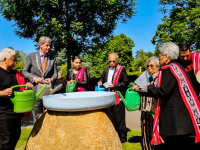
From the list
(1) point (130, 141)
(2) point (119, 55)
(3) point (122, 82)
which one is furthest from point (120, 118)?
(2) point (119, 55)

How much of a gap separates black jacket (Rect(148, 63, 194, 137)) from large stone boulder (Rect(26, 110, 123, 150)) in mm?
887

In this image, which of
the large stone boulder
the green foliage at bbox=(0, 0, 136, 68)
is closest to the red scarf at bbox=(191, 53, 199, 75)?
the large stone boulder

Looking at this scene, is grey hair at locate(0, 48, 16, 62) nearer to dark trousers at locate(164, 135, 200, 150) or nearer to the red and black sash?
dark trousers at locate(164, 135, 200, 150)

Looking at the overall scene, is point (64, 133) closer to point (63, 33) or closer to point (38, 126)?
point (38, 126)

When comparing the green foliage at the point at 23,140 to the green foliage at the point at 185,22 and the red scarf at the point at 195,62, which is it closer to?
the red scarf at the point at 195,62

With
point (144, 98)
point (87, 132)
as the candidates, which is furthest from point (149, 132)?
point (87, 132)

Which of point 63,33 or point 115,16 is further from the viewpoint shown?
point 115,16

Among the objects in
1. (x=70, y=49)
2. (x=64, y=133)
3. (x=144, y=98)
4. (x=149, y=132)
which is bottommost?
(x=149, y=132)

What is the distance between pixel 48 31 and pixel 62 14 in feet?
4.97

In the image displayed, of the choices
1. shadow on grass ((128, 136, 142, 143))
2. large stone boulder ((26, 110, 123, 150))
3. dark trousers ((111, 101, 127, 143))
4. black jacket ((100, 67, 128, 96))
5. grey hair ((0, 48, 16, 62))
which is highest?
grey hair ((0, 48, 16, 62))

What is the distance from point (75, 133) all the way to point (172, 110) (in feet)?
4.45

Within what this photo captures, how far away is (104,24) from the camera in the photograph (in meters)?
11.8

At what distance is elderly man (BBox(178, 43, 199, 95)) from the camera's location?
11.0ft

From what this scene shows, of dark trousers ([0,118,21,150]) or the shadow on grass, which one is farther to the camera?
the shadow on grass
